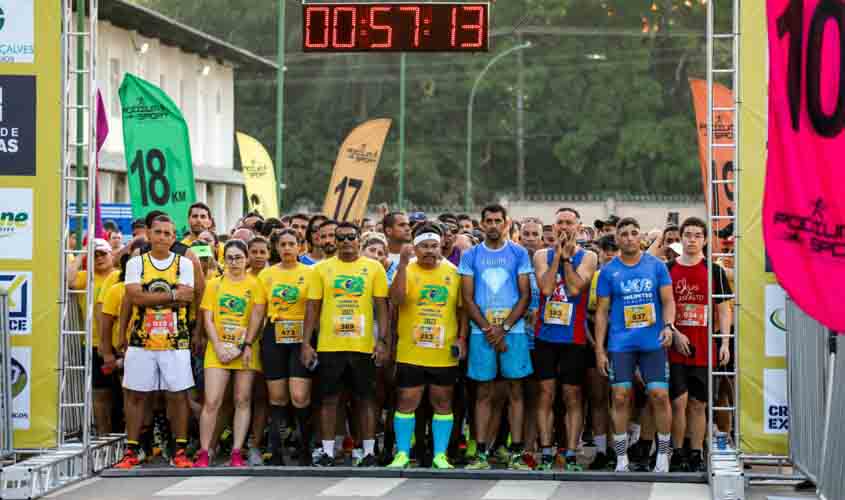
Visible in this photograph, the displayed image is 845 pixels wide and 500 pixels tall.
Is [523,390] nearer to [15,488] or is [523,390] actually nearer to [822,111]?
[15,488]

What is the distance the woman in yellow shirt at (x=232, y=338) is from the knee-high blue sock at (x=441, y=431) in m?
1.60

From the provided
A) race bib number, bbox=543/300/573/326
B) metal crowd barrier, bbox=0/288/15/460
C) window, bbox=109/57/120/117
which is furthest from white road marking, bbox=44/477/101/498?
window, bbox=109/57/120/117

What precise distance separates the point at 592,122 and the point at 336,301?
195 ft

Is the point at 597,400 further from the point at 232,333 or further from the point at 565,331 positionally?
the point at 232,333

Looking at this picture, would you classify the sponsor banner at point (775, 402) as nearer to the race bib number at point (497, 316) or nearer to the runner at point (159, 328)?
the race bib number at point (497, 316)

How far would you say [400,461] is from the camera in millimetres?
14047

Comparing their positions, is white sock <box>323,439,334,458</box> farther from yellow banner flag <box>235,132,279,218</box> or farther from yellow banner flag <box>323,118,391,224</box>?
yellow banner flag <box>235,132,279,218</box>

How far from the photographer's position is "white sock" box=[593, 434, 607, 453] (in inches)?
569

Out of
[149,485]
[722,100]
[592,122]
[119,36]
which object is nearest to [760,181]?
[722,100]

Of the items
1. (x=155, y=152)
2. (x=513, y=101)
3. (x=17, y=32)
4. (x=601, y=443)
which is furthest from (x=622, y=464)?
(x=513, y=101)

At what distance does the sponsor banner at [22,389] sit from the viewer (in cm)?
1354

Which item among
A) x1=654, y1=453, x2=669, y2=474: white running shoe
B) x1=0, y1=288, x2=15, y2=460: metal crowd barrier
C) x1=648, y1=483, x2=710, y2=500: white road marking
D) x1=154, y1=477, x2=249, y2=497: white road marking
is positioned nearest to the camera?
x1=648, y1=483, x2=710, y2=500: white road marking

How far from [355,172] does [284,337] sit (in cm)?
1008

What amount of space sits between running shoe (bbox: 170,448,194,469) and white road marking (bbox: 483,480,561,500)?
8.54 ft
